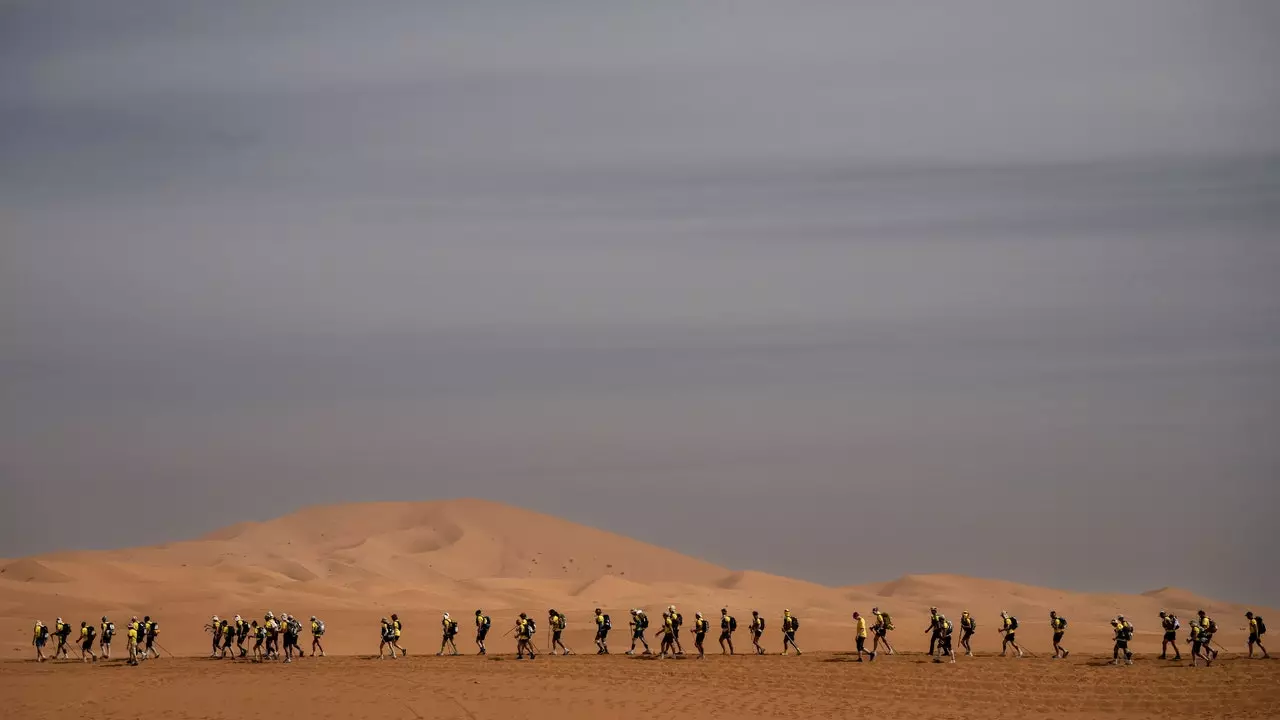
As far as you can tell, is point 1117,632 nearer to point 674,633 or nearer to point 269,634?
point 674,633

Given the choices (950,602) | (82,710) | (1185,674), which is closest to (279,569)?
(950,602)

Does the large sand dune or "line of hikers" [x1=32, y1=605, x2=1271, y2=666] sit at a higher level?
the large sand dune

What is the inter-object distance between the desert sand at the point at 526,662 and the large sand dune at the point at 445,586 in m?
0.28

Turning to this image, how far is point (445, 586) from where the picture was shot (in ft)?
301

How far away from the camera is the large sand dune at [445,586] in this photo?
61.5 meters

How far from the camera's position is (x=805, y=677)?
4116cm

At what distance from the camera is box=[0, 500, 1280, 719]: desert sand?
37.6 meters

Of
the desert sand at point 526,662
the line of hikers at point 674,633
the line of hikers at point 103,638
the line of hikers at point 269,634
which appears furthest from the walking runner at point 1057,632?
the line of hikers at point 103,638

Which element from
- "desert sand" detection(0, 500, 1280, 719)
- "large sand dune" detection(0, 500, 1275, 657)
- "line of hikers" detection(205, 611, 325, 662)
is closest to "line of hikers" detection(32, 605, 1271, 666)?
"line of hikers" detection(205, 611, 325, 662)

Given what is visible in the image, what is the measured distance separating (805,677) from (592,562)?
82032 millimetres

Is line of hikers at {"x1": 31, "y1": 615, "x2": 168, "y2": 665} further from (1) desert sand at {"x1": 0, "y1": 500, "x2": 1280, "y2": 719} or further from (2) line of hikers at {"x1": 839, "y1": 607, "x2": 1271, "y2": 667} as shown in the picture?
(2) line of hikers at {"x1": 839, "y1": 607, "x2": 1271, "y2": 667}

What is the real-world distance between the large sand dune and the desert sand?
28 centimetres

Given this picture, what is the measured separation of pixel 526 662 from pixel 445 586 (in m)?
47.6

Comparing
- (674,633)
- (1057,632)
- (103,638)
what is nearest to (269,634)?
(103,638)
